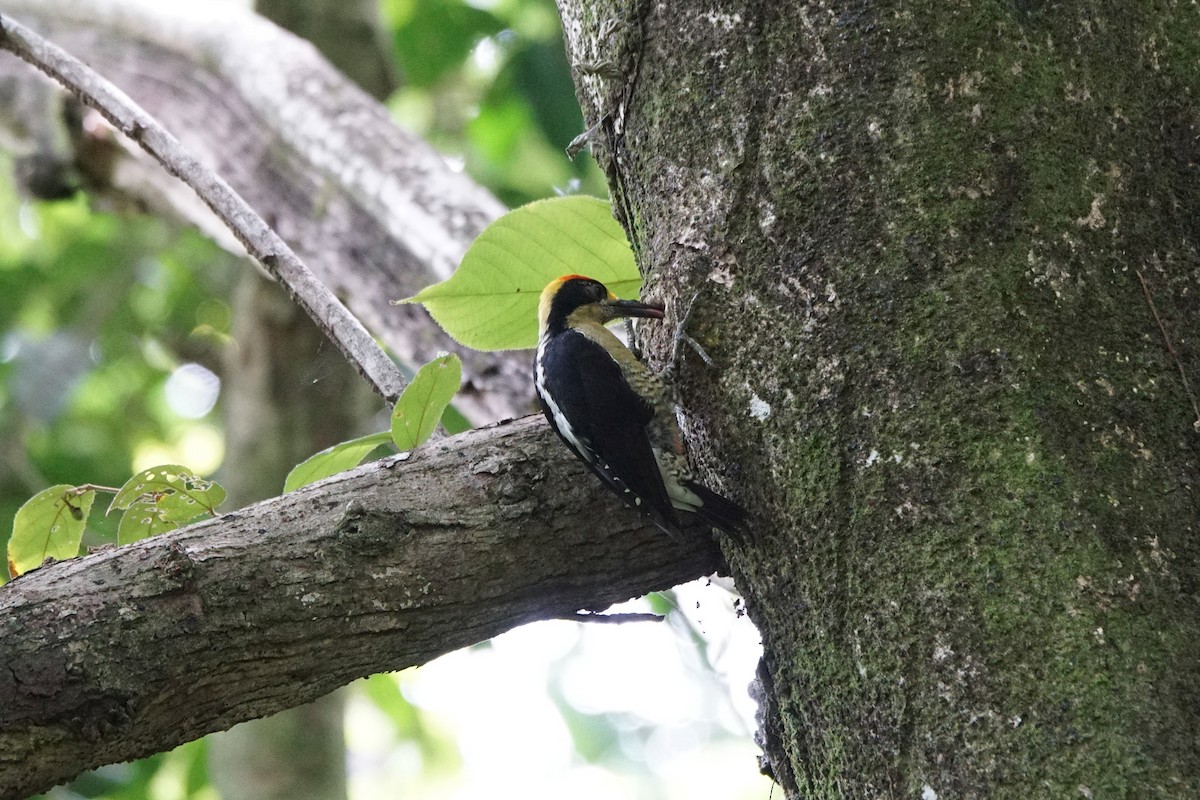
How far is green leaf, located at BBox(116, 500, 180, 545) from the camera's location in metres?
2.05

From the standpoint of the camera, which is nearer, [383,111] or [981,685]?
[981,685]

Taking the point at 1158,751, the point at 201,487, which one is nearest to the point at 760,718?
the point at 1158,751

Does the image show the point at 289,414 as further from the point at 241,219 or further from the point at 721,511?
the point at 721,511

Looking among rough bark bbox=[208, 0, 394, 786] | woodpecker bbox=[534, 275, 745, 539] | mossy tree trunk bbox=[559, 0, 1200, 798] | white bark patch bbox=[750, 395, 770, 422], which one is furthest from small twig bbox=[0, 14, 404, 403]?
rough bark bbox=[208, 0, 394, 786]

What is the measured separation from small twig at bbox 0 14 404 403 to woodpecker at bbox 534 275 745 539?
0.35 meters

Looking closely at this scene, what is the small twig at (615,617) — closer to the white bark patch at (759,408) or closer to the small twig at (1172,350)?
the white bark patch at (759,408)

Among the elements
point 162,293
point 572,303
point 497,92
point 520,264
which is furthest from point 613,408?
point 162,293

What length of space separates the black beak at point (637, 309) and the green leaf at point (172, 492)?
833 mm

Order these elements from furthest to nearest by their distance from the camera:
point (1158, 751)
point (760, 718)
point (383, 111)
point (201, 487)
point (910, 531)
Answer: point (383, 111)
point (201, 487)
point (760, 718)
point (910, 531)
point (1158, 751)

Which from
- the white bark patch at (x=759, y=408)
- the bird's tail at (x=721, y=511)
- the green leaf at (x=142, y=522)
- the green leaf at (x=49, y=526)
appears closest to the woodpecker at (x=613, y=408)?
the bird's tail at (x=721, y=511)

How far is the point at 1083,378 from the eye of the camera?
1486 millimetres

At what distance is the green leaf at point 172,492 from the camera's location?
2035mm

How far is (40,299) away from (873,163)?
4945 millimetres

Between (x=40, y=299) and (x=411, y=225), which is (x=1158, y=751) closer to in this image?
(x=411, y=225)
